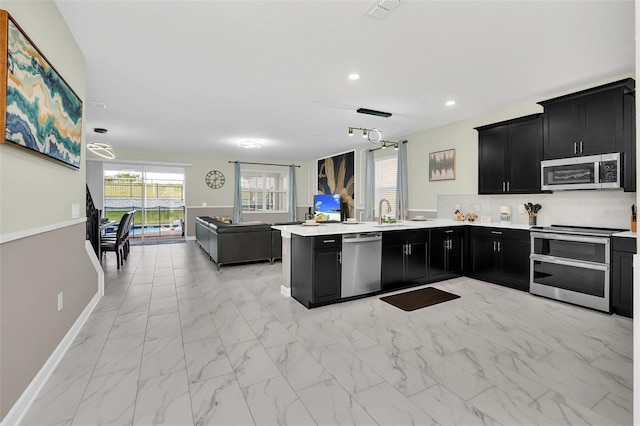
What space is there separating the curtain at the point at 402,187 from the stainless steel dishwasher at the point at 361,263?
2.86m

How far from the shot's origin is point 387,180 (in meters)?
7.45

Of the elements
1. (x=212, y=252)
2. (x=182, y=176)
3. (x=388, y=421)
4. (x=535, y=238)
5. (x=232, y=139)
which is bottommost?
(x=388, y=421)

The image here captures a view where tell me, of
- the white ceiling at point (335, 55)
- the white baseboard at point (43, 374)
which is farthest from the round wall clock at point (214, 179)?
the white baseboard at point (43, 374)

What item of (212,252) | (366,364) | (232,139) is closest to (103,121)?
(232,139)

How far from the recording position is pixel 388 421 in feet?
5.53

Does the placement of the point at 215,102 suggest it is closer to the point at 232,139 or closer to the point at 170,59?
the point at 170,59

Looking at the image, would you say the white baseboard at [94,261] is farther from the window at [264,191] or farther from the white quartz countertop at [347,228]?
the window at [264,191]

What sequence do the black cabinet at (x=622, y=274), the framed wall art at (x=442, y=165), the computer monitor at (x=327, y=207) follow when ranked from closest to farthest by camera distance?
the black cabinet at (x=622, y=274) < the framed wall art at (x=442, y=165) < the computer monitor at (x=327, y=207)

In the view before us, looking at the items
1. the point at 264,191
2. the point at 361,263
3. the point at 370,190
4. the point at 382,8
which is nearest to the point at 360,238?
the point at 361,263

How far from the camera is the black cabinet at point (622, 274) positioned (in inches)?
125

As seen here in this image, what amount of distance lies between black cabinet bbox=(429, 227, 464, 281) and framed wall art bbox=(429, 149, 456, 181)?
1.33 metres

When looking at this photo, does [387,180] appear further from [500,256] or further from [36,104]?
[36,104]

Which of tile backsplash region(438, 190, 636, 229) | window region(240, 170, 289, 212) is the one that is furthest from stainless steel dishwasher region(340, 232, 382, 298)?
window region(240, 170, 289, 212)

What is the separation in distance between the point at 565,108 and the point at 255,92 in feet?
13.2
